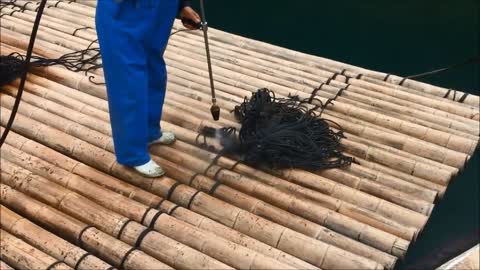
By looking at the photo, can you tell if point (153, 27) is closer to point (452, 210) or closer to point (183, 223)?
point (183, 223)

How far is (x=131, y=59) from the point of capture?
9.16 feet

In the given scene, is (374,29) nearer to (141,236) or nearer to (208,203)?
(208,203)

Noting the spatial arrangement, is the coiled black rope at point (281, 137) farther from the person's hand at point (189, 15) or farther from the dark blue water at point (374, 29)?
the dark blue water at point (374, 29)

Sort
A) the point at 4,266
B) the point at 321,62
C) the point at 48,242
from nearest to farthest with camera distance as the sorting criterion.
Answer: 1. the point at 4,266
2. the point at 48,242
3. the point at 321,62

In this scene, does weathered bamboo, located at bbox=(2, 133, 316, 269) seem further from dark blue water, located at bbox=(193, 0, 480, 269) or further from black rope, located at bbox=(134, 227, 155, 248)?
dark blue water, located at bbox=(193, 0, 480, 269)

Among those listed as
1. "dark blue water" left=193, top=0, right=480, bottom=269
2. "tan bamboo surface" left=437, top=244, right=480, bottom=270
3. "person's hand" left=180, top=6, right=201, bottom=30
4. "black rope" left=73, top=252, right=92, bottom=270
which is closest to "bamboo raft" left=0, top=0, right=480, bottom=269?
"black rope" left=73, top=252, right=92, bottom=270

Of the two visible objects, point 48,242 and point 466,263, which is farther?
point 466,263

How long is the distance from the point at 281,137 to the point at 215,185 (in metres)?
0.60

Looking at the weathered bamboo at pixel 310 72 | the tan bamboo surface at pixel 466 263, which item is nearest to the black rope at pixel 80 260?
the tan bamboo surface at pixel 466 263

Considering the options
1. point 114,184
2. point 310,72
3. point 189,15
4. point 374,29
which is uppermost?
point 374,29

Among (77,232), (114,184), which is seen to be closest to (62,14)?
(114,184)

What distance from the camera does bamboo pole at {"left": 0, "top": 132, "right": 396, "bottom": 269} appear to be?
8.68 ft

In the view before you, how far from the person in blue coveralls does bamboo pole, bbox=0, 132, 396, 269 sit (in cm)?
16

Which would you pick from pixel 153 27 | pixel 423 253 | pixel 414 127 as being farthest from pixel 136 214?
pixel 423 253
